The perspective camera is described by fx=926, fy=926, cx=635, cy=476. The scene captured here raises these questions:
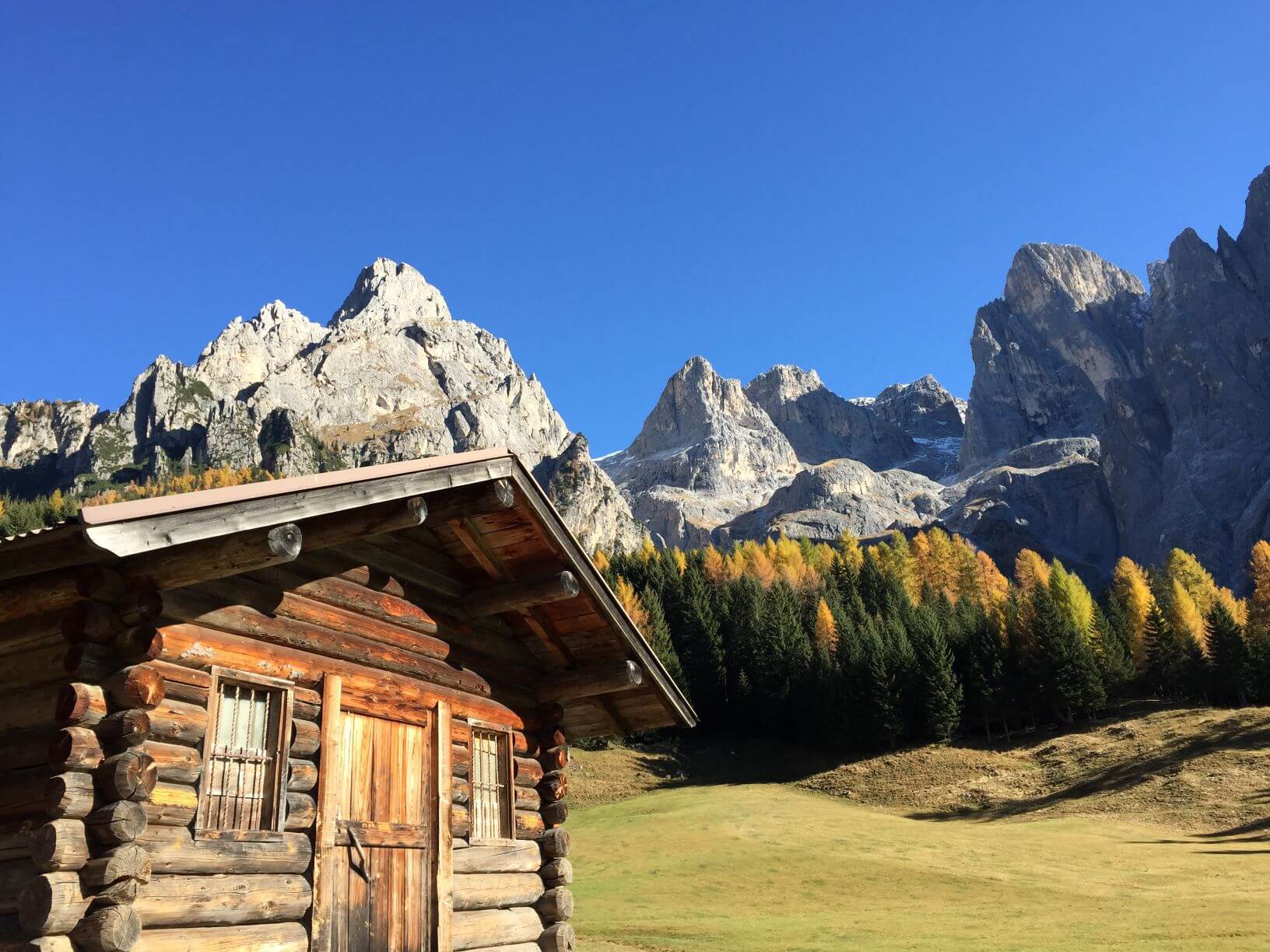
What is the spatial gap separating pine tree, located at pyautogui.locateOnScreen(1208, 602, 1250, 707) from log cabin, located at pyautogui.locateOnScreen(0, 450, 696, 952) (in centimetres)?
7866

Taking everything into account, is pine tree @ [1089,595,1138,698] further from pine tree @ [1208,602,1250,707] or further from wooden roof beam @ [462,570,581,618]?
wooden roof beam @ [462,570,581,618]

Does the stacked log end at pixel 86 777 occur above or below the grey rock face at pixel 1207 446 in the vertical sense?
below

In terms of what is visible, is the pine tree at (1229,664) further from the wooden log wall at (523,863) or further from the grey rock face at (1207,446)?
the grey rock face at (1207,446)

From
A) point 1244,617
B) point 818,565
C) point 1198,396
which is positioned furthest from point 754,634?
point 1198,396

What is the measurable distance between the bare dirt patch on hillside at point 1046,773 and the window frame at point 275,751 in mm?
49376

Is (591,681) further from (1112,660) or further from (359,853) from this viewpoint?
(1112,660)

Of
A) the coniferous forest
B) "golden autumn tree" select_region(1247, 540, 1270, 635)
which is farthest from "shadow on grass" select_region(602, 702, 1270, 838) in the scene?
"golden autumn tree" select_region(1247, 540, 1270, 635)

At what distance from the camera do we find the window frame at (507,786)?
37.4 ft

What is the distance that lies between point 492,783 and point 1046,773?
203ft

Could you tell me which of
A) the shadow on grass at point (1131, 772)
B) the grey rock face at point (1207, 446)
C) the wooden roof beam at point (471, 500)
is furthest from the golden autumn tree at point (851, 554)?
the wooden roof beam at point (471, 500)

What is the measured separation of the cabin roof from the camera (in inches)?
276

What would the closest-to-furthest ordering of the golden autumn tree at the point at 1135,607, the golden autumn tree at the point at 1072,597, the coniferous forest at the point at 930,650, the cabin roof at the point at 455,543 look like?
the cabin roof at the point at 455,543
the coniferous forest at the point at 930,650
the golden autumn tree at the point at 1135,607
the golden autumn tree at the point at 1072,597

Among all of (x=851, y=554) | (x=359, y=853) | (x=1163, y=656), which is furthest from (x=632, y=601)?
(x=359, y=853)

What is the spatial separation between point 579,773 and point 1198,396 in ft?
570
